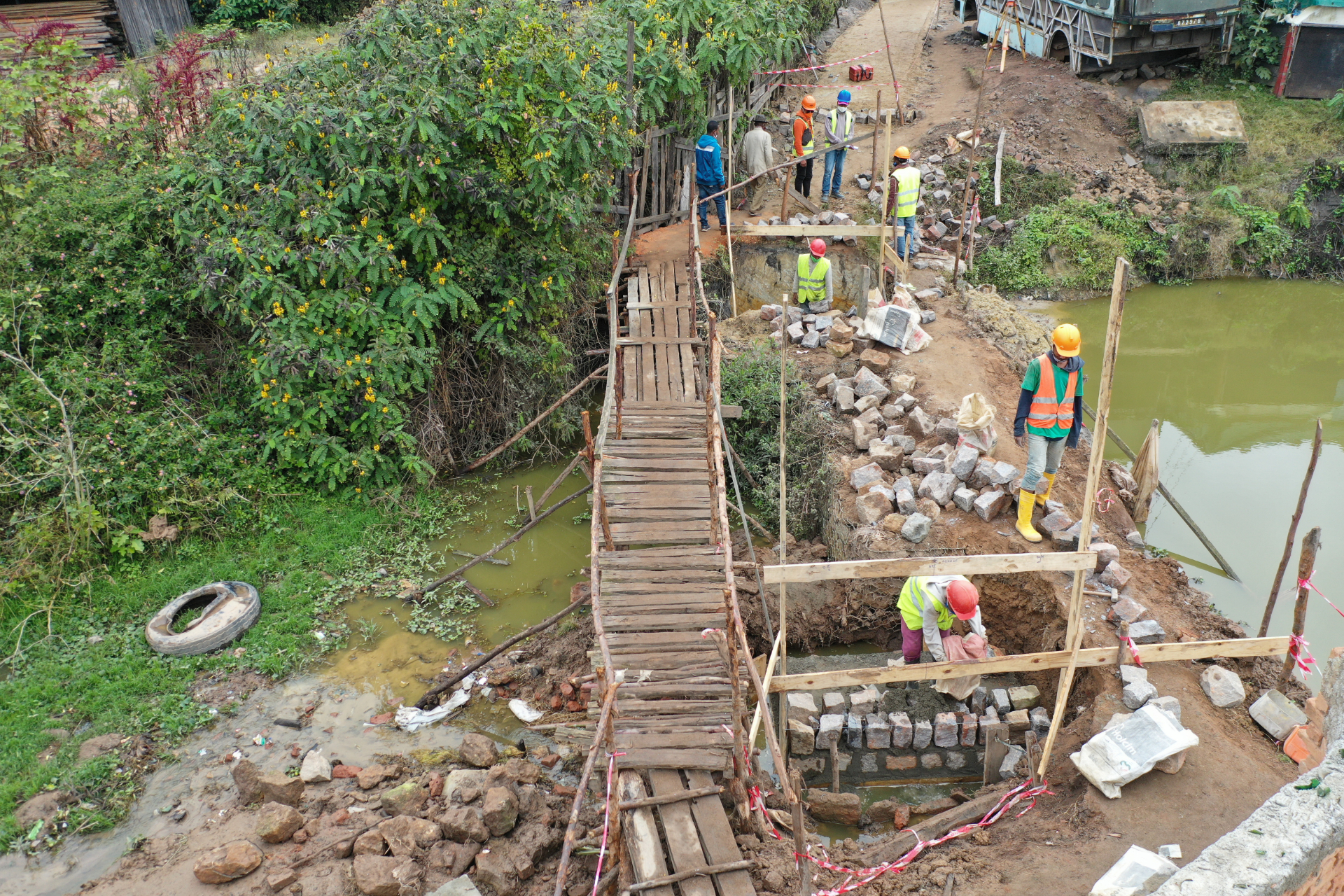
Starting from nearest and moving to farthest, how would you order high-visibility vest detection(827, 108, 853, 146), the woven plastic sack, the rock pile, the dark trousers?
1. the rock pile
2. the woven plastic sack
3. high-visibility vest detection(827, 108, 853, 146)
4. the dark trousers

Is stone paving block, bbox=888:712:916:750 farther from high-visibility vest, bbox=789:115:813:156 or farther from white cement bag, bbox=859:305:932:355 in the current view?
high-visibility vest, bbox=789:115:813:156

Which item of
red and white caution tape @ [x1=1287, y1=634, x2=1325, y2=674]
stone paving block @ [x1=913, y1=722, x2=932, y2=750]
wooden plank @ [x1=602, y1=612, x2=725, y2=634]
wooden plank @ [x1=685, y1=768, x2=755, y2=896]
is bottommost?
stone paving block @ [x1=913, y1=722, x2=932, y2=750]

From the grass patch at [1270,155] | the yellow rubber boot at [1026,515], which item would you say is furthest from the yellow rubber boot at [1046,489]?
the grass patch at [1270,155]

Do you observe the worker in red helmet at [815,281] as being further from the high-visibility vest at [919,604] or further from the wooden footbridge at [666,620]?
the high-visibility vest at [919,604]

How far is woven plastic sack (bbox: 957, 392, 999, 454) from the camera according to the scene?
8.73m

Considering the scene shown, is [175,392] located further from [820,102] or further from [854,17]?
[854,17]

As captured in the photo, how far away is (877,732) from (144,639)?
21.0ft

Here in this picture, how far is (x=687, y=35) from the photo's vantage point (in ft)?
40.1

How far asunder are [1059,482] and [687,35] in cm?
767

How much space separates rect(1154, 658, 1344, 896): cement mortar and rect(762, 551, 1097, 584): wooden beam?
1.94 metres

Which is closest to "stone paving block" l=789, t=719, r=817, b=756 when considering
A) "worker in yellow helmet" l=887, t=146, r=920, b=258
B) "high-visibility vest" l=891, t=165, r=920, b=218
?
"worker in yellow helmet" l=887, t=146, r=920, b=258

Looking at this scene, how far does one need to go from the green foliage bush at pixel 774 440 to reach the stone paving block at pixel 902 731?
2.54 metres

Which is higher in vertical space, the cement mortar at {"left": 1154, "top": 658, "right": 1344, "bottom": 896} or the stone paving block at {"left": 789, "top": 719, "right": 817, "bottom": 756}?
the cement mortar at {"left": 1154, "top": 658, "right": 1344, "bottom": 896}

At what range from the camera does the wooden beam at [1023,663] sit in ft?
20.1
